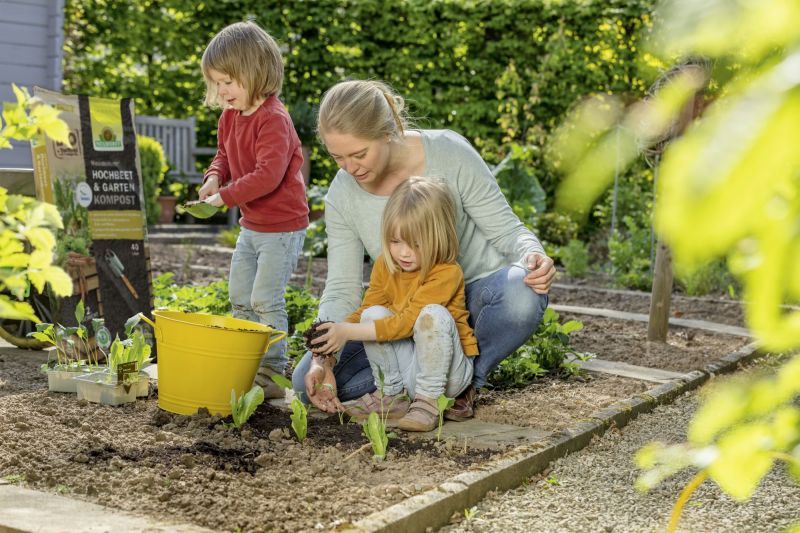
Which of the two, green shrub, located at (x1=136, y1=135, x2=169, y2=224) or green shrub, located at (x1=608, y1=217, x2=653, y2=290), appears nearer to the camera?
green shrub, located at (x1=608, y1=217, x2=653, y2=290)

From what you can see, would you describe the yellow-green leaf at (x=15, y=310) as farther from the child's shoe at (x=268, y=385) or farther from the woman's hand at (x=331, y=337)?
the child's shoe at (x=268, y=385)

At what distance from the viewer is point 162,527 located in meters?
1.89

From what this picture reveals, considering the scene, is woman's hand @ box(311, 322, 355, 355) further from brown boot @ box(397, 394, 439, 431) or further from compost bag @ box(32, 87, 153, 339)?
compost bag @ box(32, 87, 153, 339)

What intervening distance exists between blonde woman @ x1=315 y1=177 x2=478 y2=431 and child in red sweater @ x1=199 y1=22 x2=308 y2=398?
495mm

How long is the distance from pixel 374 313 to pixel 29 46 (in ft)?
18.1

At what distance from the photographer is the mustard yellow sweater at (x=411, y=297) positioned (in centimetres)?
290

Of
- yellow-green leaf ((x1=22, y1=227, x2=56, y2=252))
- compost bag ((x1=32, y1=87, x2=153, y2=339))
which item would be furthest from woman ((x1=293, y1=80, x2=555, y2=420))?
yellow-green leaf ((x1=22, y1=227, x2=56, y2=252))

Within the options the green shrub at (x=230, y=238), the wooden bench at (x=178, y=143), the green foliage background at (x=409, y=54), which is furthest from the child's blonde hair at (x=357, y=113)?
the wooden bench at (x=178, y=143)

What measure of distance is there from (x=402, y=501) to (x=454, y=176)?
1346 mm

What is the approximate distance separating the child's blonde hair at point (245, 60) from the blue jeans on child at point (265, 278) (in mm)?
527

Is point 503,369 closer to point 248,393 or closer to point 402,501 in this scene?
point 248,393

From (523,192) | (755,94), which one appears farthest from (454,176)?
(523,192)

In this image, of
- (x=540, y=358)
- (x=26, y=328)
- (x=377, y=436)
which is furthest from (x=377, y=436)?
(x=26, y=328)

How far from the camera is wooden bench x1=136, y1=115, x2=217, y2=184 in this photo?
1100 centimetres
